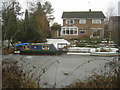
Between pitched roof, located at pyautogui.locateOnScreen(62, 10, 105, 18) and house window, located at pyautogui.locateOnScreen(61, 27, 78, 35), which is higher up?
pitched roof, located at pyautogui.locateOnScreen(62, 10, 105, 18)

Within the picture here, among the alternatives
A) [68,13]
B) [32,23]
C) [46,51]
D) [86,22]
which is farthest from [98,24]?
[46,51]

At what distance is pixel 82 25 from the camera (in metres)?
29.5

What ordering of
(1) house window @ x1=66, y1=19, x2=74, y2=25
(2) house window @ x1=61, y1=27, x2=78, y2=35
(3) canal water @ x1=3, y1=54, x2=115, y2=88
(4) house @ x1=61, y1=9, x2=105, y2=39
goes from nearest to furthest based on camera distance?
(3) canal water @ x1=3, y1=54, x2=115, y2=88 → (4) house @ x1=61, y1=9, x2=105, y2=39 → (2) house window @ x1=61, y1=27, x2=78, y2=35 → (1) house window @ x1=66, y1=19, x2=74, y2=25

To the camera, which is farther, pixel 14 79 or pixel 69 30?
pixel 69 30

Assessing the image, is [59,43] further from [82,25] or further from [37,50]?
[82,25]

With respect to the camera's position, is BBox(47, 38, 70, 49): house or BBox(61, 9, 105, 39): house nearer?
BBox(47, 38, 70, 49): house

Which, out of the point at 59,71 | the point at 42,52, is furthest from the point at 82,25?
the point at 59,71

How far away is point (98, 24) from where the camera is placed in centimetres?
2930

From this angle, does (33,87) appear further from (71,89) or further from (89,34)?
(89,34)

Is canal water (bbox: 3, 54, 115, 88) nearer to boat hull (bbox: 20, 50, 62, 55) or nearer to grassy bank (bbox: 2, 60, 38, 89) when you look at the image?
grassy bank (bbox: 2, 60, 38, 89)

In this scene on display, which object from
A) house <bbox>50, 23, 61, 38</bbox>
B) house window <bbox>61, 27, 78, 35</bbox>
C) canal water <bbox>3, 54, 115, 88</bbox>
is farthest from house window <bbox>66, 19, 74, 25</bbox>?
canal water <bbox>3, 54, 115, 88</bbox>

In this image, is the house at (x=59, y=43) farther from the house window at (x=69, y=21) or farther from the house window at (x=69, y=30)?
the house window at (x=69, y=21)

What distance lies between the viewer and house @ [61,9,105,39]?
2866 centimetres

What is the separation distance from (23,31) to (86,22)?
17.3 m
